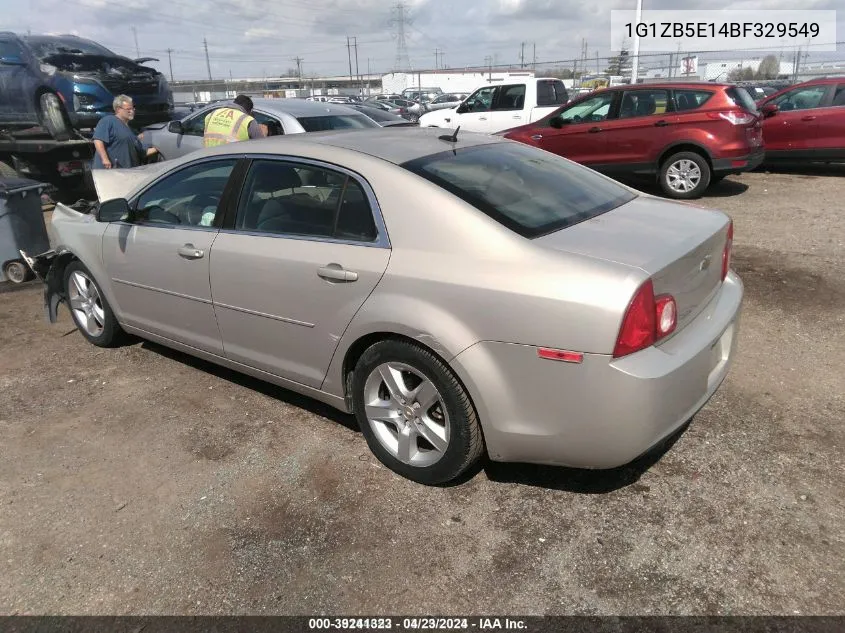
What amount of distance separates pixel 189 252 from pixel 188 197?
43 centimetres

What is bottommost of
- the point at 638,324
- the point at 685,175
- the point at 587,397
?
the point at 685,175

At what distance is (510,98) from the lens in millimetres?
13172

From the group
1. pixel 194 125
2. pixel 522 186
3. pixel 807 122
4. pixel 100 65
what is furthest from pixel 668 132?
pixel 100 65

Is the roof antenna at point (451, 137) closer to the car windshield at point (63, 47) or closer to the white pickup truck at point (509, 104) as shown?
the car windshield at point (63, 47)

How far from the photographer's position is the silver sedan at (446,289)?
2381mm

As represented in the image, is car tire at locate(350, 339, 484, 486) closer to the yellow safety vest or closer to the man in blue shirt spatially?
the yellow safety vest

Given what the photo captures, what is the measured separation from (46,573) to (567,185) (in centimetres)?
289

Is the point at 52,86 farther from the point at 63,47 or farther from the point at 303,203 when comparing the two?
the point at 303,203

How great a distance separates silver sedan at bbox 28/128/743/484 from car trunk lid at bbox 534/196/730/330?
13 millimetres

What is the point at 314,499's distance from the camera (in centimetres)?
291

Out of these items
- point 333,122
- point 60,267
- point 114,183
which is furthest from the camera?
point 333,122

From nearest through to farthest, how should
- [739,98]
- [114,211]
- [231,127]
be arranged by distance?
[114,211]
[231,127]
[739,98]

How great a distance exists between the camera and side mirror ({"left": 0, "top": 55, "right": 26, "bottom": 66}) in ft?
33.0

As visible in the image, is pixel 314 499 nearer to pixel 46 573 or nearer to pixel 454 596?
pixel 454 596
